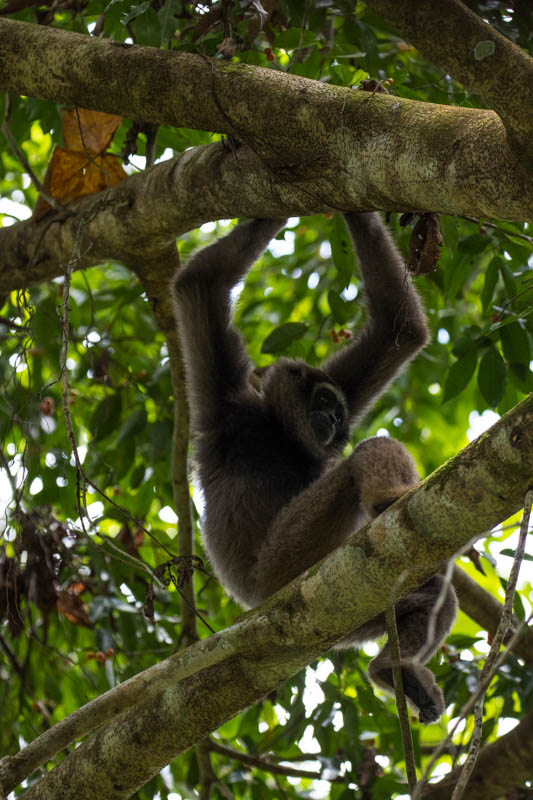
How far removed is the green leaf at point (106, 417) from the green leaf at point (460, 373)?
2240 mm

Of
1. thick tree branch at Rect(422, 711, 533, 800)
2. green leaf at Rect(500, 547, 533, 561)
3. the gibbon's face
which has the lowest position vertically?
thick tree branch at Rect(422, 711, 533, 800)

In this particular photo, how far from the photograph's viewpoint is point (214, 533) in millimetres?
5262

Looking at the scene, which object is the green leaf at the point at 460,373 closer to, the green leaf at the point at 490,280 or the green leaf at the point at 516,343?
the green leaf at the point at 516,343

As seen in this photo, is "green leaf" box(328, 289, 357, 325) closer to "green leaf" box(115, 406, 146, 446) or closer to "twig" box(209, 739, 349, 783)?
"green leaf" box(115, 406, 146, 446)

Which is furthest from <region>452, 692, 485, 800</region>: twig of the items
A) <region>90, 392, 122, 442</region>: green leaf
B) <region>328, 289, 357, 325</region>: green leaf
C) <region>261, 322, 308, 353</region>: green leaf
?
<region>90, 392, 122, 442</region>: green leaf

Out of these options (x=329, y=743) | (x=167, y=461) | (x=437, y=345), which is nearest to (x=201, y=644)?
(x=329, y=743)

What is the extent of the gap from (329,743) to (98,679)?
1.60 metres

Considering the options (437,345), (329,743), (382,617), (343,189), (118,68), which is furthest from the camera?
(437,345)

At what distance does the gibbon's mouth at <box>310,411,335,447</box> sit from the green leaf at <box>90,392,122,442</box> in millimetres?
1376

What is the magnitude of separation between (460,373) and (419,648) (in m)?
1.60

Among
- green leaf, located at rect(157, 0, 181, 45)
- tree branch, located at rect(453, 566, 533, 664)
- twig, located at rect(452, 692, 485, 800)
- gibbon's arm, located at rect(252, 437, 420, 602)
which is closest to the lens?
twig, located at rect(452, 692, 485, 800)

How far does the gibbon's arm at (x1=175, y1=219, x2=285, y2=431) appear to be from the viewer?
517 cm

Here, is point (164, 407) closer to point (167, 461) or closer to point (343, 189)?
point (167, 461)

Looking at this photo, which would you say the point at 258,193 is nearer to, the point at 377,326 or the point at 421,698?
the point at 377,326
